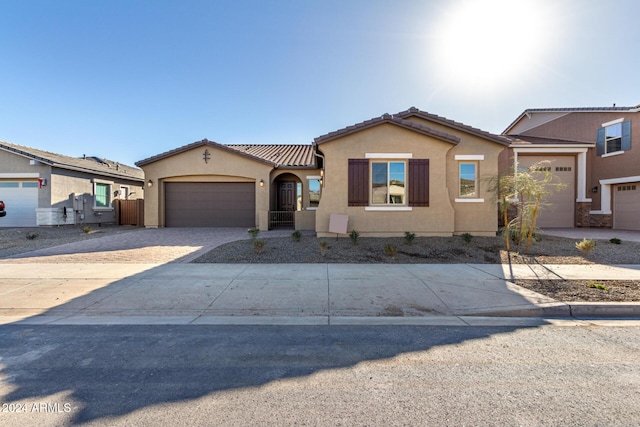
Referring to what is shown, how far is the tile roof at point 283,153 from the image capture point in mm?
16672

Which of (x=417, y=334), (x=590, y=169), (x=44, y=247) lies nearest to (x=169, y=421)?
(x=417, y=334)

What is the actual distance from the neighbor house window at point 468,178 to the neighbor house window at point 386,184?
8.81ft

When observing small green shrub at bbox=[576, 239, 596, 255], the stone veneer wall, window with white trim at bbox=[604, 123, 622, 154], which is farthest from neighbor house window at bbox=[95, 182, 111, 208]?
window with white trim at bbox=[604, 123, 622, 154]

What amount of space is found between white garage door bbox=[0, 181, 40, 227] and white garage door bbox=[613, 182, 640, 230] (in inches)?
1247

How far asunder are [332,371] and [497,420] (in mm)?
1573

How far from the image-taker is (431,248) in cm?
1009

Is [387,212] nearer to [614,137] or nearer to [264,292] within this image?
[264,292]

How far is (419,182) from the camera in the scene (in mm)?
11430

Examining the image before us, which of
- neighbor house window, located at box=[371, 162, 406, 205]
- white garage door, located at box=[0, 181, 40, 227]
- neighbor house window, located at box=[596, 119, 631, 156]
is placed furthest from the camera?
white garage door, located at box=[0, 181, 40, 227]

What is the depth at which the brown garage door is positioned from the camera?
16.5 meters

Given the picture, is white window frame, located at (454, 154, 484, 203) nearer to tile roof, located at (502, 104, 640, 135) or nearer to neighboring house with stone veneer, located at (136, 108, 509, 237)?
neighboring house with stone veneer, located at (136, 108, 509, 237)

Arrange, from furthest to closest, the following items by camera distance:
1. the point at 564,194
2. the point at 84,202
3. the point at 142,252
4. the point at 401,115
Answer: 1. the point at 84,202
2. the point at 564,194
3. the point at 401,115
4. the point at 142,252

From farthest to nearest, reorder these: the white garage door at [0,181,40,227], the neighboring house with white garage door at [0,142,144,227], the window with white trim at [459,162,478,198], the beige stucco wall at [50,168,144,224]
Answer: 1. the beige stucco wall at [50,168,144,224]
2. the white garage door at [0,181,40,227]
3. the neighboring house with white garage door at [0,142,144,227]
4. the window with white trim at [459,162,478,198]

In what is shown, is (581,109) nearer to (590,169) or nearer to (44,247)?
(590,169)
